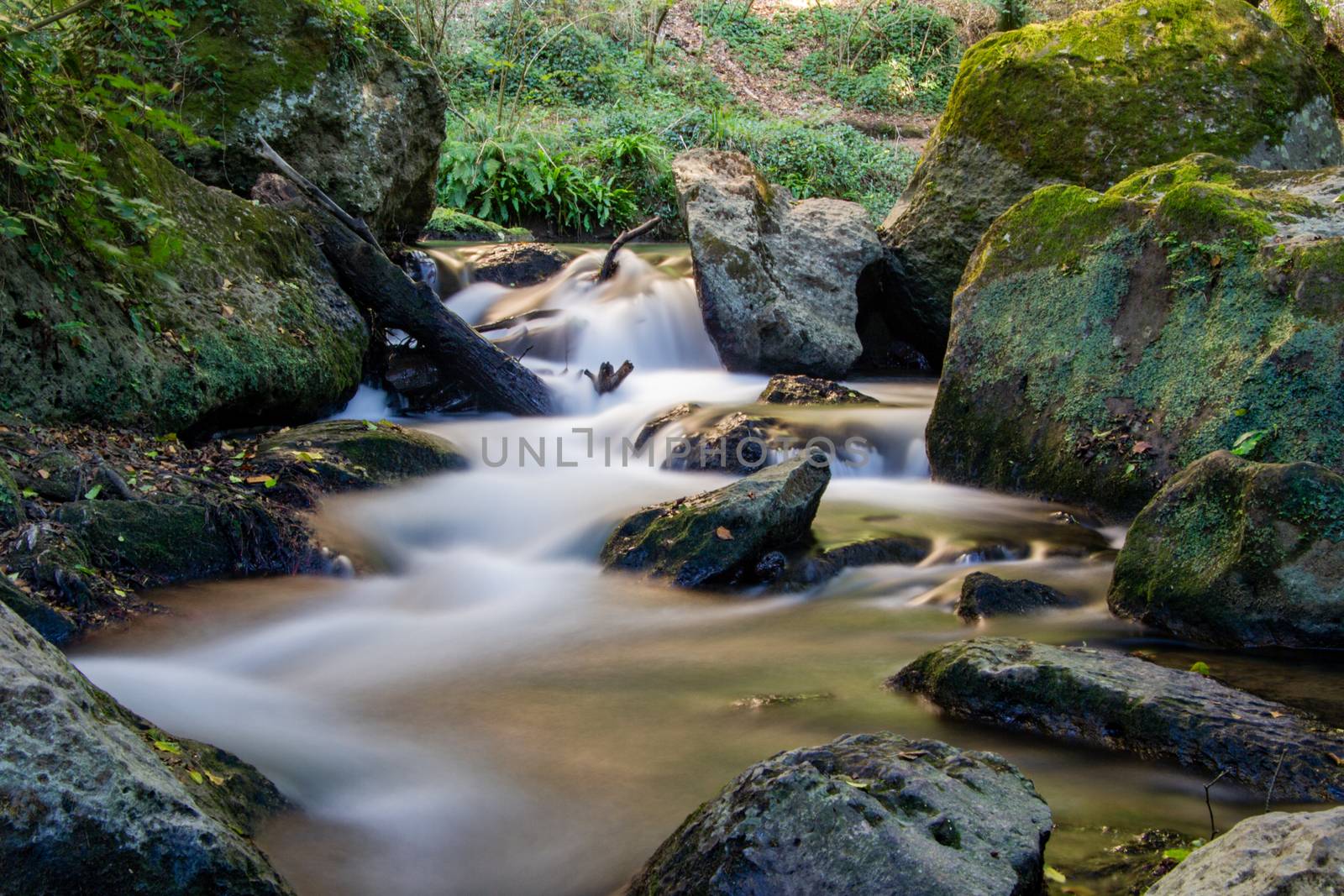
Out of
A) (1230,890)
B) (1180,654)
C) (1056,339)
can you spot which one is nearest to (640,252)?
(1056,339)

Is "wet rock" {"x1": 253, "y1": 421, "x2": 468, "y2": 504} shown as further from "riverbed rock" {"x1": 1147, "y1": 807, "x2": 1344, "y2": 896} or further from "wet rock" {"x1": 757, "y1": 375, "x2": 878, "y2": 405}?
"riverbed rock" {"x1": 1147, "y1": 807, "x2": 1344, "y2": 896}

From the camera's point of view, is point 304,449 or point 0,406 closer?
point 0,406

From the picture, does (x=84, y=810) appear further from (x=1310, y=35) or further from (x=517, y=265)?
(x=1310, y=35)

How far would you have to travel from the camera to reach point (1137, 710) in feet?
10.2

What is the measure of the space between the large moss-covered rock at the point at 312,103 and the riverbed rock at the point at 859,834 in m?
7.07

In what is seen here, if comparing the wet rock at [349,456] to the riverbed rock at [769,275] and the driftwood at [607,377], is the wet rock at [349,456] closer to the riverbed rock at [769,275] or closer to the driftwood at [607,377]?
the driftwood at [607,377]

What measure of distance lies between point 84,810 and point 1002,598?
367 centimetres

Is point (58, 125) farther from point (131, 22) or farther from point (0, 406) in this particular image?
point (131, 22)

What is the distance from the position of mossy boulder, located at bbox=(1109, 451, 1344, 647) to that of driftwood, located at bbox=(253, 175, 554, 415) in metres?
5.15

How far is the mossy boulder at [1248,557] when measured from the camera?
12.7 feet

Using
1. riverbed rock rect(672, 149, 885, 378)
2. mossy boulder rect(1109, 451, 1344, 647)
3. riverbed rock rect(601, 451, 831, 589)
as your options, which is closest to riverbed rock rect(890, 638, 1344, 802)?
mossy boulder rect(1109, 451, 1344, 647)

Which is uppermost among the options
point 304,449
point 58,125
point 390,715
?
point 58,125

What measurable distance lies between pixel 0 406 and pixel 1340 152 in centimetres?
991

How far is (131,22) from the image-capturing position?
7.82 m
